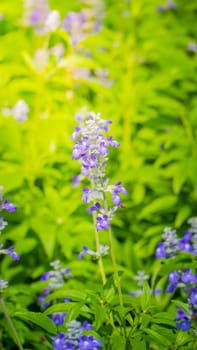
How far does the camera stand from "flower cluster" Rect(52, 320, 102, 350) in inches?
103

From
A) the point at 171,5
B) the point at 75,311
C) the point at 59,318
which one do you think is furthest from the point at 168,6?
the point at 75,311

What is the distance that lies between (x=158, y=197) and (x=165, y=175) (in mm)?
234

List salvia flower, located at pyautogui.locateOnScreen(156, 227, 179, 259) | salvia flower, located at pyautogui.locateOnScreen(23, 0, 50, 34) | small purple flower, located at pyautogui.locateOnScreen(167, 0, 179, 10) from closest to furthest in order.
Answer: salvia flower, located at pyautogui.locateOnScreen(156, 227, 179, 259), salvia flower, located at pyautogui.locateOnScreen(23, 0, 50, 34), small purple flower, located at pyautogui.locateOnScreen(167, 0, 179, 10)

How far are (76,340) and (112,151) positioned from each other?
305cm

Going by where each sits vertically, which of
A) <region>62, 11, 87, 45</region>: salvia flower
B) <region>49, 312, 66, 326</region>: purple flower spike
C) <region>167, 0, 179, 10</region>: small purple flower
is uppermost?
<region>167, 0, 179, 10</region>: small purple flower

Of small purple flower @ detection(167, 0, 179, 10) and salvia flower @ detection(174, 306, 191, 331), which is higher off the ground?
small purple flower @ detection(167, 0, 179, 10)

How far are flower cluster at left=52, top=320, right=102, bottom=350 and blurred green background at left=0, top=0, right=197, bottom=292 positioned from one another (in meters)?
1.52

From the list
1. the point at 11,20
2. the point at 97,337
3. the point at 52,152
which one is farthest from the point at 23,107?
the point at 11,20

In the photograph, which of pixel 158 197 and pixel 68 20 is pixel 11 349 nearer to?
pixel 158 197

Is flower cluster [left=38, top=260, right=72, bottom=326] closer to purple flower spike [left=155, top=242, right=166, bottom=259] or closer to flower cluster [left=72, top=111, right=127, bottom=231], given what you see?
purple flower spike [left=155, top=242, right=166, bottom=259]

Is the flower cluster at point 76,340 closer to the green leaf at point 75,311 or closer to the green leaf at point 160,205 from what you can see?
the green leaf at point 75,311

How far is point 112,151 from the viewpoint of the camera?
557cm

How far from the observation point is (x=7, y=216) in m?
4.82

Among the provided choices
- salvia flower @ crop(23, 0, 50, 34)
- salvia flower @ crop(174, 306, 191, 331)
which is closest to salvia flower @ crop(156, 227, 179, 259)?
salvia flower @ crop(174, 306, 191, 331)
